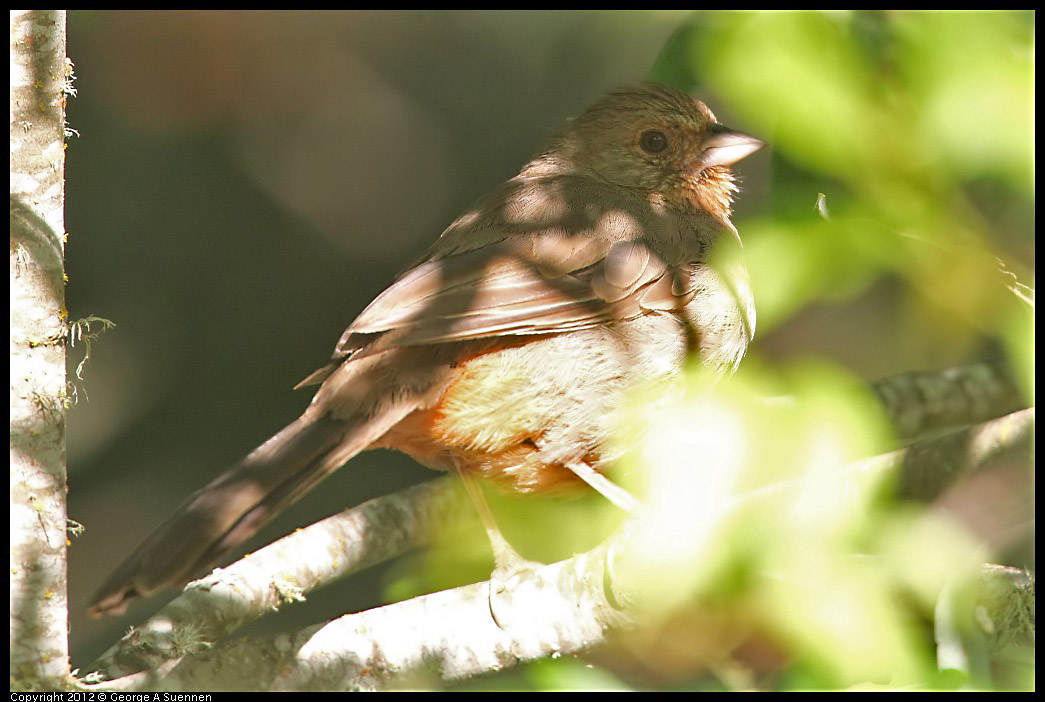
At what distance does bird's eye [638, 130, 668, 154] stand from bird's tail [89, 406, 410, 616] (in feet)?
5.34

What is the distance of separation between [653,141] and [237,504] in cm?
218

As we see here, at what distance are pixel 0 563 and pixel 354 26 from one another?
413 cm

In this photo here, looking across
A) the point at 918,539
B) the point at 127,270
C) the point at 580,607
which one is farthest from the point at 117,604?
the point at 127,270

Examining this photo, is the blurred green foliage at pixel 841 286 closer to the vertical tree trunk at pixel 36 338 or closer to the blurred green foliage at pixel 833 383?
the blurred green foliage at pixel 833 383

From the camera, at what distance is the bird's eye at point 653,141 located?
13.1ft

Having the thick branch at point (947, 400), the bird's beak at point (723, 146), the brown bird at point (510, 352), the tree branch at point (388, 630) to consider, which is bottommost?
the tree branch at point (388, 630)

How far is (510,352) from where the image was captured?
317 cm

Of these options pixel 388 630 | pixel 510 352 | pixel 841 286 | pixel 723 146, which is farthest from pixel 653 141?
pixel 388 630

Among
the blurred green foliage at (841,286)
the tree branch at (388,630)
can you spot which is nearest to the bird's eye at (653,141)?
the blurred green foliage at (841,286)

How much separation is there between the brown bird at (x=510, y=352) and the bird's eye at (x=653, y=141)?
0.32m

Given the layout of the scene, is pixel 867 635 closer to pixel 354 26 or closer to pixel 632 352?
pixel 632 352

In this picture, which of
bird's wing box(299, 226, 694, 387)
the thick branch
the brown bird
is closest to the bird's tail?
the brown bird

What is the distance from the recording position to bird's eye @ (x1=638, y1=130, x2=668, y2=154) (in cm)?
398

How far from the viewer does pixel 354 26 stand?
5859 millimetres
